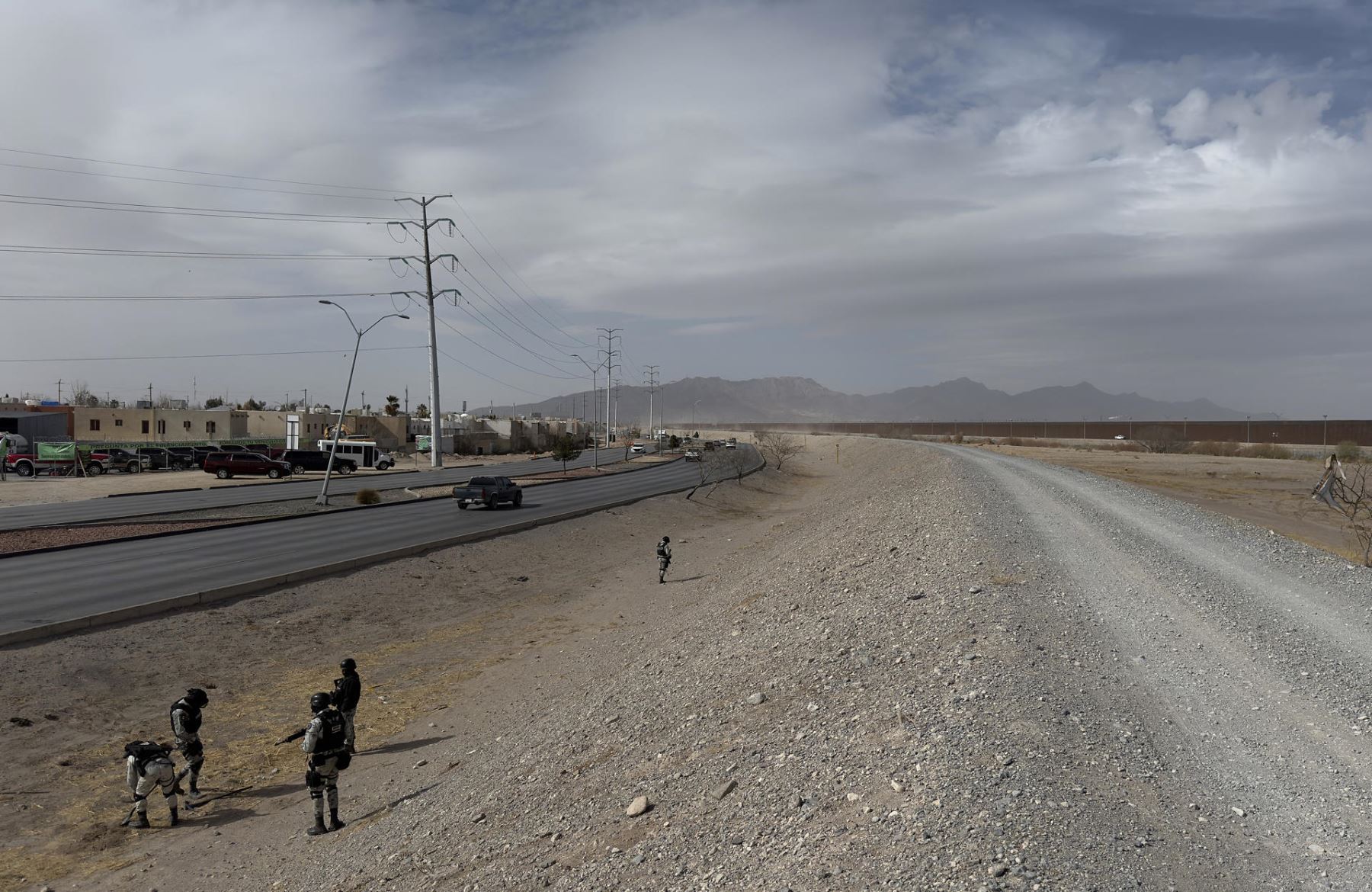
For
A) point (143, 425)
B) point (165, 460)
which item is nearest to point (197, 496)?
point (165, 460)

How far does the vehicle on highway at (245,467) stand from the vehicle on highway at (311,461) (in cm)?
255

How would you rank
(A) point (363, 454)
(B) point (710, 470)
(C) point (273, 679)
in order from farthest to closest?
(A) point (363, 454)
(B) point (710, 470)
(C) point (273, 679)

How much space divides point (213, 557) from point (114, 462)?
5008 centimetres

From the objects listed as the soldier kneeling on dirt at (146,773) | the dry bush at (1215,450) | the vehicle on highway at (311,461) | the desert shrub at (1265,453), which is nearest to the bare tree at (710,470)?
the vehicle on highway at (311,461)

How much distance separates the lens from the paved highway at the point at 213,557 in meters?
21.4

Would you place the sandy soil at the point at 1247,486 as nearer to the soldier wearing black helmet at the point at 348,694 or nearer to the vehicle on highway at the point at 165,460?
the soldier wearing black helmet at the point at 348,694

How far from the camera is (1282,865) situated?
6.11 m

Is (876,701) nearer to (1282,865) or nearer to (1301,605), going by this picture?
(1282,865)

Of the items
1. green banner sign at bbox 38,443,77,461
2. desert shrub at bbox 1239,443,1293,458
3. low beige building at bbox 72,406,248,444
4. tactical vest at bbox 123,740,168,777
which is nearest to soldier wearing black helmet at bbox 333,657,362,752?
tactical vest at bbox 123,740,168,777

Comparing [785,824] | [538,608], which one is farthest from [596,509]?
[785,824]

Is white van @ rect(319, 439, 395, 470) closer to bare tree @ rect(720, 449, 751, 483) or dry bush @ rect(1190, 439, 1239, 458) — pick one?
bare tree @ rect(720, 449, 751, 483)

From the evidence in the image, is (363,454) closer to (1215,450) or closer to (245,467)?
(245,467)

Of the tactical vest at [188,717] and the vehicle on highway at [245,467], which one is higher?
the vehicle on highway at [245,467]

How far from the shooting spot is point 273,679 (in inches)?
755
